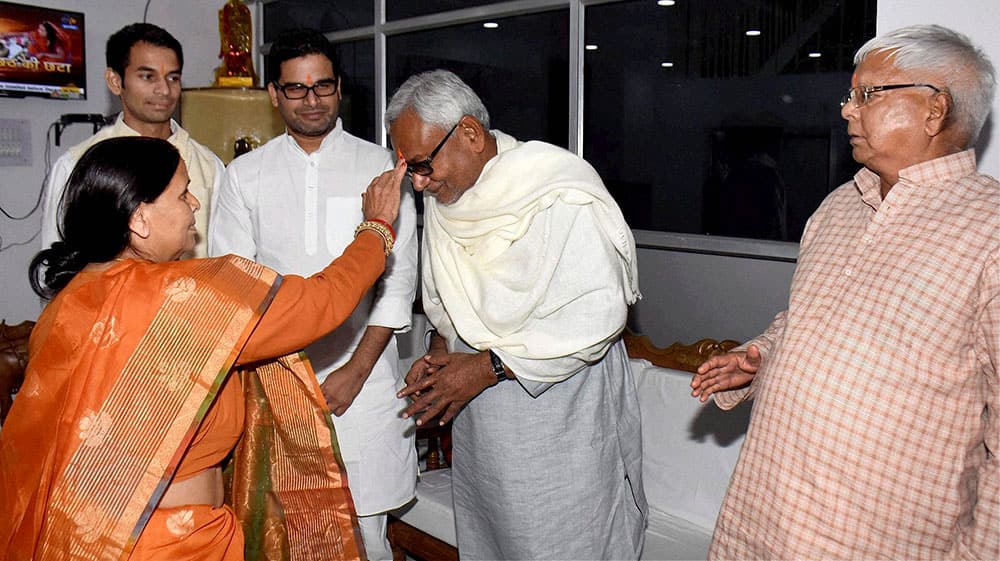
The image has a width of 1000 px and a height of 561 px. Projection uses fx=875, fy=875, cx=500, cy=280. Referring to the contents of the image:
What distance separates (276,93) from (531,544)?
1519 mm

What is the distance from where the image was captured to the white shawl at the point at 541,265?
2.09 meters

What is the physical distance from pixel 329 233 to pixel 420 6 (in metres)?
2.64

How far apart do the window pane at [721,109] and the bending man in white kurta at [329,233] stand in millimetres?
1533

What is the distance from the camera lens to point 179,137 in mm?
3057

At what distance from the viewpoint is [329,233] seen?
103 inches

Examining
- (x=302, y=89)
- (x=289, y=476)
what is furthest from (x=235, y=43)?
(x=289, y=476)

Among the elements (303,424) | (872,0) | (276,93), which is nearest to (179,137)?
(276,93)

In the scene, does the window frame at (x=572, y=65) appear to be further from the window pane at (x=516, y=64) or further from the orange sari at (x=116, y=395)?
the orange sari at (x=116, y=395)

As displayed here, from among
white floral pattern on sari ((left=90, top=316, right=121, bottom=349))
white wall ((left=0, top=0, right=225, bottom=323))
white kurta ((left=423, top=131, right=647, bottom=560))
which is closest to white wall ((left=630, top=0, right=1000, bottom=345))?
white kurta ((left=423, top=131, right=647, bottom=560))

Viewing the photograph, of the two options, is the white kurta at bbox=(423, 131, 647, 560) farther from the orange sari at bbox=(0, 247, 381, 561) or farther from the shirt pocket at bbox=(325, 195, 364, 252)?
the orange sari at bbox=(0, 247, 381, 561)

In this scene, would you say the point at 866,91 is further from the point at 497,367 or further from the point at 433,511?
the point at 433,511

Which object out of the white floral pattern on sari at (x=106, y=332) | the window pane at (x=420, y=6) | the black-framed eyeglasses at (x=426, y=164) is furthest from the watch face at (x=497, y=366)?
the window pane at (x=420, y=6)

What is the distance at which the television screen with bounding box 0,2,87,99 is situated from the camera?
4410 millimetres

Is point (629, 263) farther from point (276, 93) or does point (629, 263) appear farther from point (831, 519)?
point (276, 93)
